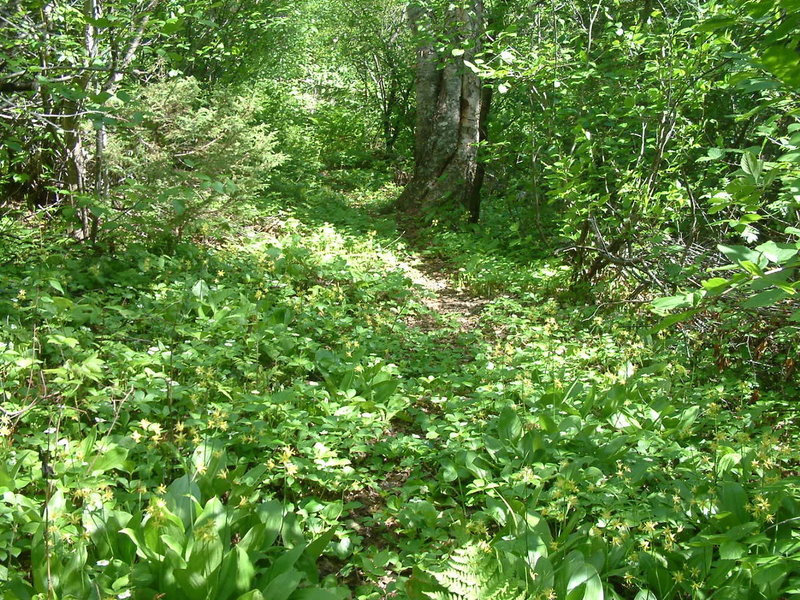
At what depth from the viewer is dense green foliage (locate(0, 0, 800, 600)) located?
7.72 feet

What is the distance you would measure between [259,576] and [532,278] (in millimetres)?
4704

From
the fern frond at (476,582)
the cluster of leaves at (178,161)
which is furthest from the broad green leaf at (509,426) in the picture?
the cluster of leaves at (178,161)

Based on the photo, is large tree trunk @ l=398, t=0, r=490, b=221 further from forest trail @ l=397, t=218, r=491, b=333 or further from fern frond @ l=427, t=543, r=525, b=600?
fern frond @ l=427, t=543, r=525, b=600

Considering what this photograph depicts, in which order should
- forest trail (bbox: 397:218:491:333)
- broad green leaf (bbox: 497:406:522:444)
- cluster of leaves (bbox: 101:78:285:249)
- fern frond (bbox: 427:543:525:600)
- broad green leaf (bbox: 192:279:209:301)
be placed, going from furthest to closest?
forest trail (bbox: 397:218:491:333) < cluster of leaves (bbox: 101:78:285:249) < broad green leaf (bbox: 192:279:209:301) < broad green leaf (bbox: 497:406:522:444) < fern frond (bbox: 427:543:525:600)

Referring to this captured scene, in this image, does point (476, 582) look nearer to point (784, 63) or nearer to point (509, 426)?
point (509, 426)

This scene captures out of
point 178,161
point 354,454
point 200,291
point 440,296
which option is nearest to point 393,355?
point 354,454

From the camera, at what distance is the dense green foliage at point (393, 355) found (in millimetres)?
2352

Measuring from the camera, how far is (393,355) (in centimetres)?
470

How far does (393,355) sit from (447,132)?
200 inches

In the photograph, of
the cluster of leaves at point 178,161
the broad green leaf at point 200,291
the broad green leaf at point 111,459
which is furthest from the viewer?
the cluster of leaves at point 178,161

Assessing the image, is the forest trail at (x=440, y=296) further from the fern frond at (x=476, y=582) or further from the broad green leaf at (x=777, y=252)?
the broad green leaf at (x=777, y=252)

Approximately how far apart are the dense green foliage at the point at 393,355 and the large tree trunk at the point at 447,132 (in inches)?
31.5

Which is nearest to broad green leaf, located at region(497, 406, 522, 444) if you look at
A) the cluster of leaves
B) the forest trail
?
the forest trail

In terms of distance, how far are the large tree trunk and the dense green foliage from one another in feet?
2.62
